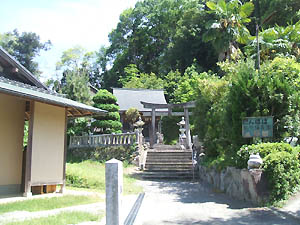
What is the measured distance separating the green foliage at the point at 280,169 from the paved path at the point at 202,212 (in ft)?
2.42

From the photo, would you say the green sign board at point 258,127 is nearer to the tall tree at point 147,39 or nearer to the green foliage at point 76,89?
the green foliage at point 76,89

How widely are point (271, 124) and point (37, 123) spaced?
23.6ft

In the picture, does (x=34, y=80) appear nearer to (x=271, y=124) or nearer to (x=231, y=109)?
(x=231, y=109)

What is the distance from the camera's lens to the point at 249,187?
27.6ft

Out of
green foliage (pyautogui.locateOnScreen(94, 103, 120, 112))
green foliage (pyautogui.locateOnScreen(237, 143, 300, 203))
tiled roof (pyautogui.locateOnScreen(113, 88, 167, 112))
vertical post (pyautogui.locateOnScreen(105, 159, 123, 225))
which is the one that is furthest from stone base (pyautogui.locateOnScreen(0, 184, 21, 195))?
tiled roof (pyautogui.locateOnScreen(113, 88, 167, 112))

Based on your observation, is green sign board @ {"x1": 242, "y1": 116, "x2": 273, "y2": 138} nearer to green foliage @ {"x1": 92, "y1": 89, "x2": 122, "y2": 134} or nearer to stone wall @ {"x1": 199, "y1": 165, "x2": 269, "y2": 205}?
stone wall @ {"x1": 199, "y1": 165, "x2": 269, "y2": 205}

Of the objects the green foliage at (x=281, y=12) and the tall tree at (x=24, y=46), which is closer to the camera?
the green foliage at (x=281, y=12)

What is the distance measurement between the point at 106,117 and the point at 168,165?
6.74 metres

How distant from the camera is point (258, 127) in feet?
30.6

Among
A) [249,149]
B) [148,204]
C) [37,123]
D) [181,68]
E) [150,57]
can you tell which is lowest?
[148,204]

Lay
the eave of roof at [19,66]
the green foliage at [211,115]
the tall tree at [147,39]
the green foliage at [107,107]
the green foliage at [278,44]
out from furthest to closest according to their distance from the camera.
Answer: the tall tree at [147,39] → the green foliage at [107,107] → the green foliage at [278,44] → the green foliage at [211,115] → the eave of roof at [19,66]

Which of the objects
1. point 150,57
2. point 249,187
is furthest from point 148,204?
point 150,57

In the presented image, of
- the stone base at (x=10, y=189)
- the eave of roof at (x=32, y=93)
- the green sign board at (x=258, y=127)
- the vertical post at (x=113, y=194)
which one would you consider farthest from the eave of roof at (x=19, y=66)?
the green sign board at (x=258, y=127)

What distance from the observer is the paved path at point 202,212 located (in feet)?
20.8
